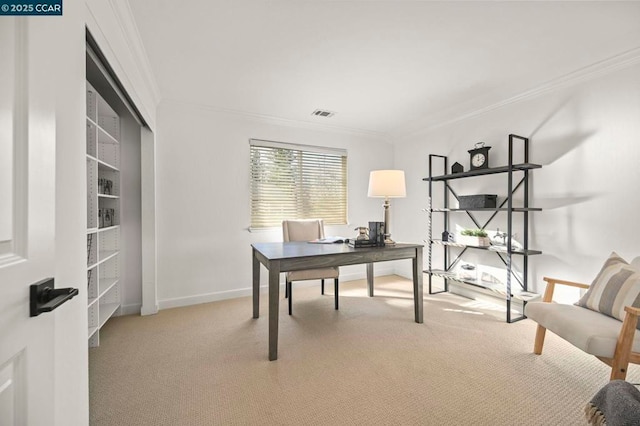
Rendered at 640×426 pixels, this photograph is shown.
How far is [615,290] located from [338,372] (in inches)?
73.7

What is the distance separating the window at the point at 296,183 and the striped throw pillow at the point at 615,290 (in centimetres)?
293

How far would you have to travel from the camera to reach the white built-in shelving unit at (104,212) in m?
2.10

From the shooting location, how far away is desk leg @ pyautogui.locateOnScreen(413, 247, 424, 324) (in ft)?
8.99

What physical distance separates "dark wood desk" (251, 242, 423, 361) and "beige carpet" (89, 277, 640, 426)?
0.27m

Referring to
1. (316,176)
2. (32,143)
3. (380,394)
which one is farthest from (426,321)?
(32,143)

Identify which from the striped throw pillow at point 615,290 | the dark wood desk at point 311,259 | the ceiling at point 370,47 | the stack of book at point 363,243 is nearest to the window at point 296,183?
the ceiling at point 370,47

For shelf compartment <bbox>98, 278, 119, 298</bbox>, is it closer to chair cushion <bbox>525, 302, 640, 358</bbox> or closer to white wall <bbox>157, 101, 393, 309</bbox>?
white wall <bbox>157, 101, 393, 309</bbox>

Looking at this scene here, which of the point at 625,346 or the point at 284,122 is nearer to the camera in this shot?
the point at 625,346

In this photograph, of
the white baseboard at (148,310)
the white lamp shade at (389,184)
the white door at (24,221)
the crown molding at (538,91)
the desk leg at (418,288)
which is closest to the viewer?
the white door at (24,221)

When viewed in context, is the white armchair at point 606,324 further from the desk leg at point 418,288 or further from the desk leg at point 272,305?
the desk leg at point 272,305

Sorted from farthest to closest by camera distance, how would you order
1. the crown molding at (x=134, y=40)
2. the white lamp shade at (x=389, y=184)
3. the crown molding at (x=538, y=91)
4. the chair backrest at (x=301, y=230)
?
the chair backrest at (x=301, y=230), the white lamp shade at (x=389, y=184), the crown molding at (x=538, y=91), the crown molding at (x=134, y=40)

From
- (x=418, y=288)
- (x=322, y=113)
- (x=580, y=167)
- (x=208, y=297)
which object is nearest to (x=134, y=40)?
(x=322, y=113)

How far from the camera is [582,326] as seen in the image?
168 cm

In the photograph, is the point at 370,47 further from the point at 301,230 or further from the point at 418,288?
the point at 418,288
